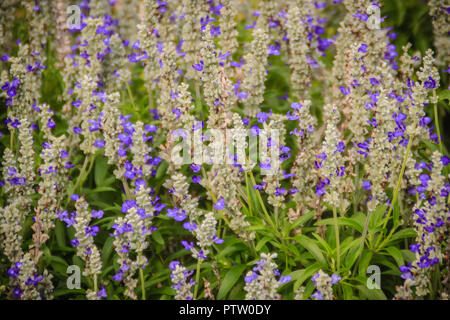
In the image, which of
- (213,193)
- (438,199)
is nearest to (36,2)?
(213,193)

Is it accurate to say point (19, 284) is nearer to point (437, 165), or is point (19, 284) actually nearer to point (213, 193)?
point (213, 193)

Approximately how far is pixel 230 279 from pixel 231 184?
0.79m

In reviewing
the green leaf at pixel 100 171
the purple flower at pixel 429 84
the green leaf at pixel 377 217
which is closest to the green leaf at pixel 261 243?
the green leaf at pixel 377 217

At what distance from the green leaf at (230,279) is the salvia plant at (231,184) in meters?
0.01

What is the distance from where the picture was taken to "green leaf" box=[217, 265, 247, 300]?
12.8 feet

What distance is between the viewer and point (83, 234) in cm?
360

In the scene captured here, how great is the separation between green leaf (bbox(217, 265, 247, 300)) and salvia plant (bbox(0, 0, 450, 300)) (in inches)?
0.5

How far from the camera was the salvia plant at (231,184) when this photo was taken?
362cm

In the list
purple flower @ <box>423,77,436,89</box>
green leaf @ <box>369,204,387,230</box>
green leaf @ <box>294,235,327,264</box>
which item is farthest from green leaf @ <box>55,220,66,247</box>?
purple flower @ <box>423,77,436,89</box>

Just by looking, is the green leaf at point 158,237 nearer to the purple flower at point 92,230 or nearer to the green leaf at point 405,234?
the purple flower at point 92,230

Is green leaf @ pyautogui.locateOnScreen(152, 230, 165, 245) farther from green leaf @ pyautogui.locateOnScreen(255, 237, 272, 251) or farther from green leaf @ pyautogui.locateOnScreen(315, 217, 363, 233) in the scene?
green leaf @ pyautogui.locateOnScreen(315, 217, 363, 233)

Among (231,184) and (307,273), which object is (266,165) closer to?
(231,184)

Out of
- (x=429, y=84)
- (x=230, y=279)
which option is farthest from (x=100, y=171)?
(x=429, y=84)
